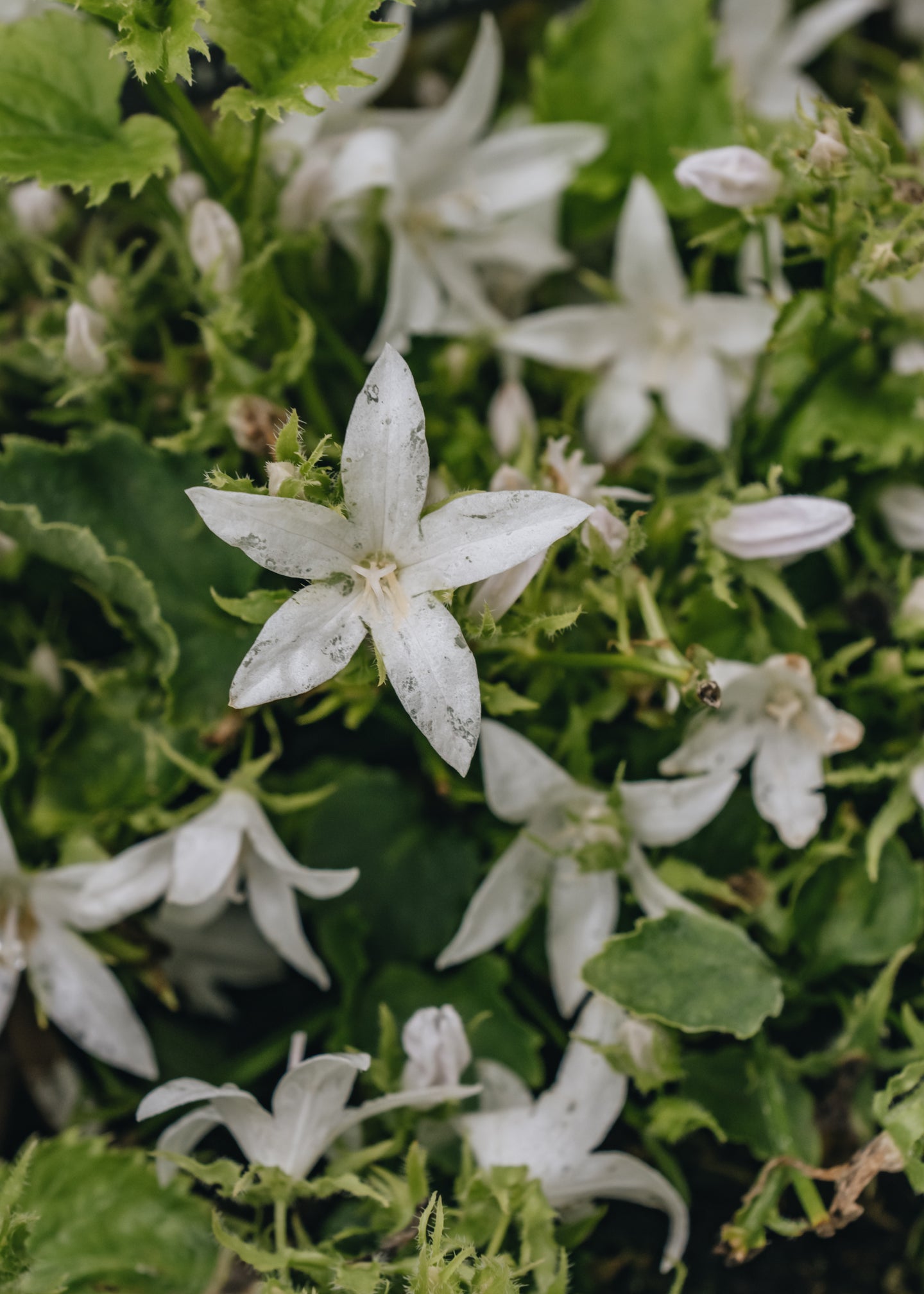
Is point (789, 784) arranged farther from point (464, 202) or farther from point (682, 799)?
point (464, 202)

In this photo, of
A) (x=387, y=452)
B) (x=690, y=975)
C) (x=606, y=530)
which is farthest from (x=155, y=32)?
(x=690, y=975)

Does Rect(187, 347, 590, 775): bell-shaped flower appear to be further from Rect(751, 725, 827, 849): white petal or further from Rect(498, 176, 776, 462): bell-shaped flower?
Rect(498, 176, 776, 462): bell-shaped flower

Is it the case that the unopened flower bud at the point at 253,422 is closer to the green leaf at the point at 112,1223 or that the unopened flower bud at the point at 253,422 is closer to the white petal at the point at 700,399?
the white petal at the point at 700,399

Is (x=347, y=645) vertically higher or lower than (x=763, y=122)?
lower

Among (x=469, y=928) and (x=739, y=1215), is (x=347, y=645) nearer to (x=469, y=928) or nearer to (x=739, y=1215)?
(x=469, y=928)

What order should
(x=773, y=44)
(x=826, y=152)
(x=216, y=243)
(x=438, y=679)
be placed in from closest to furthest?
(x=438, y=679)
(x=826, y=152)
(x=216, y=243)
(x=773, y=44)

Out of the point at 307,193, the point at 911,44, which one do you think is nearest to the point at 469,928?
the point at 307,193

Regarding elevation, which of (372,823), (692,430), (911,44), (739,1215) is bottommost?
(739,1215)
